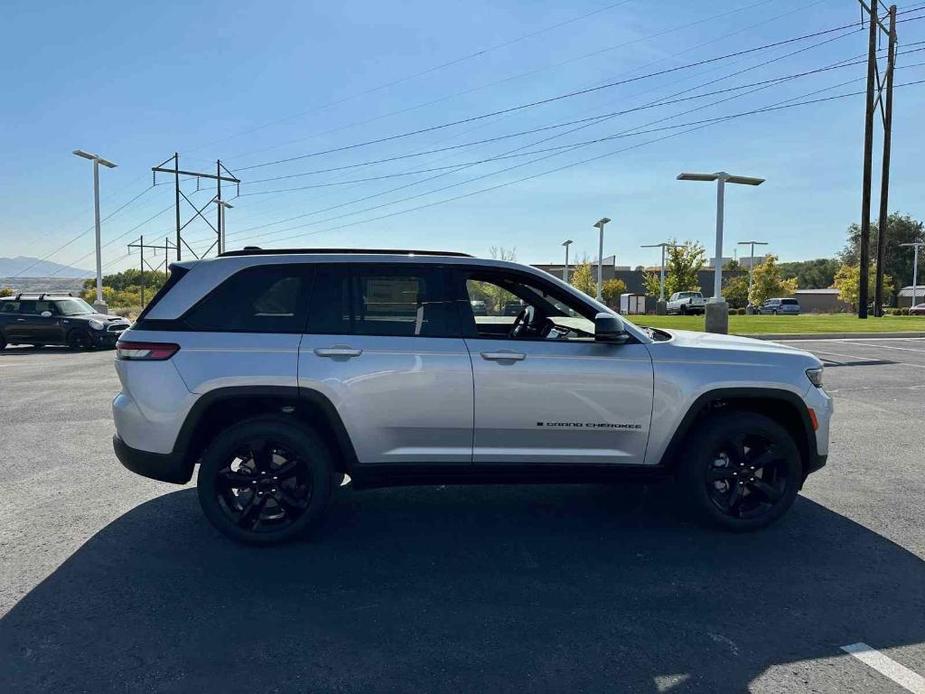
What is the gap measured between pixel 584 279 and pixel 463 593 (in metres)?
61.1

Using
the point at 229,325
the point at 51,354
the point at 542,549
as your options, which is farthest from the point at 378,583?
the point at 51,354

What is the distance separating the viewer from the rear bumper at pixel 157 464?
3.86 meters

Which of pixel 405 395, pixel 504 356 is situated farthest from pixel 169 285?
pixel 504 356

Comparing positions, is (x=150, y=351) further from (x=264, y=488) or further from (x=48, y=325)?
(x=48, y=325)

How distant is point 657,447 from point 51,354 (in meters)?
17.1

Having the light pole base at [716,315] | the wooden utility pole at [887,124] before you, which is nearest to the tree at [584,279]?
the wooden utility pole at [887,124]

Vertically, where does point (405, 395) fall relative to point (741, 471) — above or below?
above

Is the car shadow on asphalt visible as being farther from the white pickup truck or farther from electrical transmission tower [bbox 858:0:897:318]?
the white pickup truck

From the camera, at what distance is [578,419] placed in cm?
395

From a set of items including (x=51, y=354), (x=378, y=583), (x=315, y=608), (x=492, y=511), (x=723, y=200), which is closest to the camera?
(x=315, y=608)

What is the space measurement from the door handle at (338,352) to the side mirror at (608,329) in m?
1.48

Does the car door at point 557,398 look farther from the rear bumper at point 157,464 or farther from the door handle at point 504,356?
the rear bumper at point 157,464

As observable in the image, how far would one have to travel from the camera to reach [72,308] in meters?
17.3

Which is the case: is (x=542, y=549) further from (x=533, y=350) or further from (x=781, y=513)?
(x=781, y=513)
